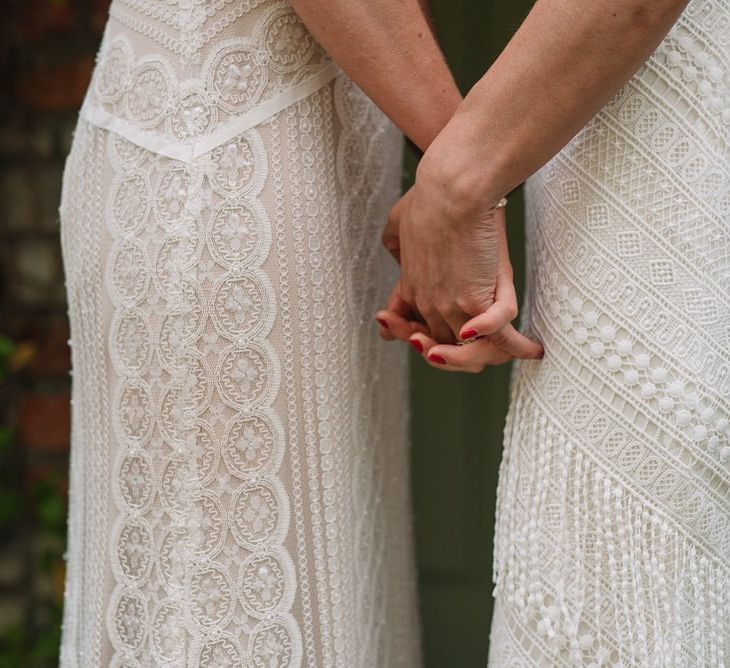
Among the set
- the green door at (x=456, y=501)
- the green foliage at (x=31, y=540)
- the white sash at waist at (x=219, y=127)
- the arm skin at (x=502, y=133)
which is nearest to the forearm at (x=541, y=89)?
the arm skin at (x=502, y=133)

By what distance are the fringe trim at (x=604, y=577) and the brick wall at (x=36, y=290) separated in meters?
1.27

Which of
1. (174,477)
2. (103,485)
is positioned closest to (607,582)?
(174,477)

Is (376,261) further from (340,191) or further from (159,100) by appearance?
(159,100)

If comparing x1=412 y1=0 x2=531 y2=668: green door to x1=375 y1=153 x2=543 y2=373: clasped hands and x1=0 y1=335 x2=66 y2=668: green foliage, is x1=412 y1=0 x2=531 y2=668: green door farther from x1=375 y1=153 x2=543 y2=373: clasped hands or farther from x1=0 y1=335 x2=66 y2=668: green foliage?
x1=375 y1=153 x2=543 y2=373: clasped hands

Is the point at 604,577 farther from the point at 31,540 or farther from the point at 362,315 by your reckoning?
the point at 31,540

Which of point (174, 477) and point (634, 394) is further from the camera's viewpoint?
point (174, 477)

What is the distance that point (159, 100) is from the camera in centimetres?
90

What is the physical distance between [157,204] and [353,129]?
0.75ft

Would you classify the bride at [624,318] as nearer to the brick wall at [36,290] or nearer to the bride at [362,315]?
the bride at [362,315]

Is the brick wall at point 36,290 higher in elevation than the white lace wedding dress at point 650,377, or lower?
lower

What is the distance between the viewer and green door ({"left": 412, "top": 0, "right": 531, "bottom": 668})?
1.89 m

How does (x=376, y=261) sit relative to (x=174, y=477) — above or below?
above

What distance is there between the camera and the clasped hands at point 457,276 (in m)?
0.82

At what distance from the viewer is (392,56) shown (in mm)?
858
